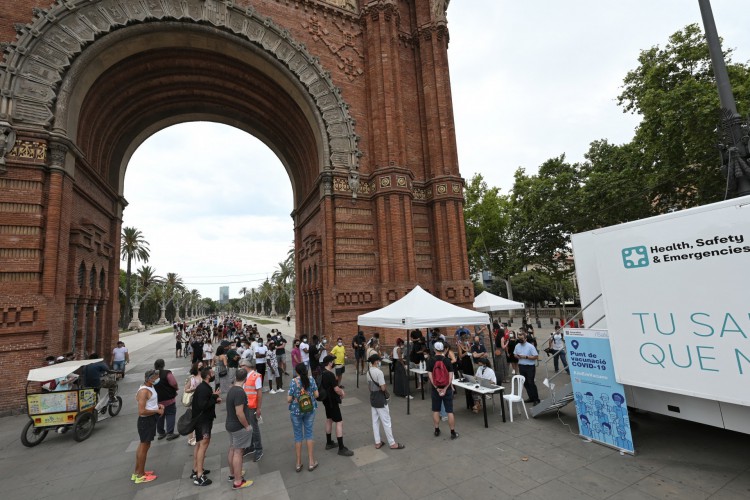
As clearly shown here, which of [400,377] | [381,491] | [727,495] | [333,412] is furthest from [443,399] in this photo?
[727,495]

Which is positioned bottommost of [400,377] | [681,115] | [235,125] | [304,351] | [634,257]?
[400,377]

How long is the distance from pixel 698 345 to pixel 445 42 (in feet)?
70.1

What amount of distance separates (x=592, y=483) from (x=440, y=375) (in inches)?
113

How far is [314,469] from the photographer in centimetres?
596

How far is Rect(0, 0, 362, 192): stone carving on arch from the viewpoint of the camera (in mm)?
12344

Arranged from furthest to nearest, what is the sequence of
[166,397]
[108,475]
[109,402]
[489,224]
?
[489,224] < [109,402] < [166,397] < [108,475]

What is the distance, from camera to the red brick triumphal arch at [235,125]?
12.1m

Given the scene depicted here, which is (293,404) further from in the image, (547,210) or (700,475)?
(547,210)

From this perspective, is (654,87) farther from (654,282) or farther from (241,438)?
(241,438)

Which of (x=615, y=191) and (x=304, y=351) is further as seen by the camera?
(x=615, y=191)

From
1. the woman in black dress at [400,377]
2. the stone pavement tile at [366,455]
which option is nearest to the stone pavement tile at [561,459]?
the stone pavement tile at [366,455]

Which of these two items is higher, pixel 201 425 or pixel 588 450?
pixel 201 425

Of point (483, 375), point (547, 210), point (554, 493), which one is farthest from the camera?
point (547, 210)

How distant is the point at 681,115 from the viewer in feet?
54.0
